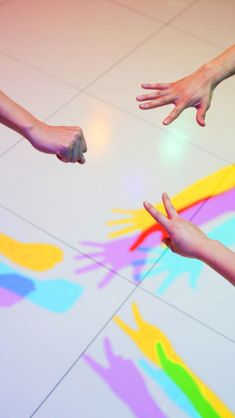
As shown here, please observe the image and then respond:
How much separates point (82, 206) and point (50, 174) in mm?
182

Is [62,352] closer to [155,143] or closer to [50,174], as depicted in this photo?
[50,174]

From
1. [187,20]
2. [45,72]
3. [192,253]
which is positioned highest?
[187,20]

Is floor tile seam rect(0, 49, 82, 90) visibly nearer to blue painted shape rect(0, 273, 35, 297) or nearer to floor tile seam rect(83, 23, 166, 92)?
floor tile seam rect(83, 23, 166, 92)

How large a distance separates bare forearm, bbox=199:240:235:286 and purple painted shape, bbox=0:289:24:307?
585 millimetres

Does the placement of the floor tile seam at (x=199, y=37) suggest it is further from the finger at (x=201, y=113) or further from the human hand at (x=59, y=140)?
the human hand at (x=59, y=140)

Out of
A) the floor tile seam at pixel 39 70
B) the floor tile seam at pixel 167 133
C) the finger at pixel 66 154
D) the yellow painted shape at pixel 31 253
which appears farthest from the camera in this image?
the floor tile seam at pixel 39 70

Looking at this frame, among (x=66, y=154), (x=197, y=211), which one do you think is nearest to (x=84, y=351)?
(x=66, y=154)

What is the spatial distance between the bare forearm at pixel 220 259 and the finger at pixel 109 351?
1.38 feet

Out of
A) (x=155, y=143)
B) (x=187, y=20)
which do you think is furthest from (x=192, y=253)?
(x=187, y=20)

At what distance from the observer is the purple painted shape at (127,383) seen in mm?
1206

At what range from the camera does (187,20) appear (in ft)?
8.24

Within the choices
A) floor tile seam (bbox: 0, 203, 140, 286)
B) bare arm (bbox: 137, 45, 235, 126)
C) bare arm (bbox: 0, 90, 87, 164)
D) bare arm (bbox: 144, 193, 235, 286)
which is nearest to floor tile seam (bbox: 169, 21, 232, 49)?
bare arm (bbox: 137, 45, 235, 126)

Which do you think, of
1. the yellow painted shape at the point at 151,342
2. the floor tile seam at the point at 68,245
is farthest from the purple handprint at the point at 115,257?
the yellow painted shape at the point at 151,342

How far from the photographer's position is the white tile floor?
124 centimetres
